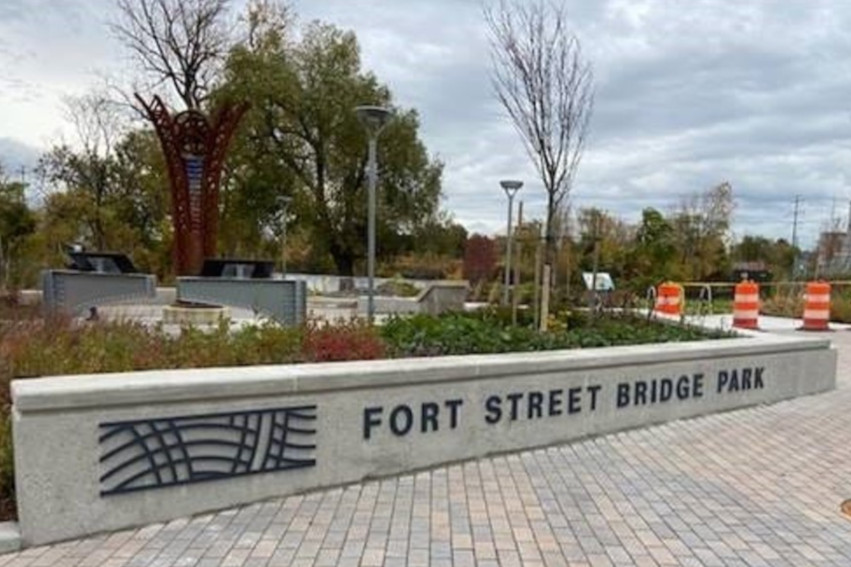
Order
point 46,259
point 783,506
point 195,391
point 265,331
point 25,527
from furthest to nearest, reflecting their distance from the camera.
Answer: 1. point 46,259
2. point 265,331
3. point 783,506
4. point 195,391
5. point 25,527

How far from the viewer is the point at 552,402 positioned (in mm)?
6246

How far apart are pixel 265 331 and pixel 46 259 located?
2639 cm

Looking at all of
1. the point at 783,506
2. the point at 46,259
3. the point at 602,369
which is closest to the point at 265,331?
the point at 602,369

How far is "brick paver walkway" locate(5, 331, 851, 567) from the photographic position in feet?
13.1

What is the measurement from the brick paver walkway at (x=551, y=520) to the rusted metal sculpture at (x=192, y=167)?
13945 mm

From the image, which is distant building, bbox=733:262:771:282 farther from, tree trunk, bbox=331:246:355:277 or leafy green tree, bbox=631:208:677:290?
tree trunk, bbox=331:246:355:277

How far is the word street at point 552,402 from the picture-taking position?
5.38 meters

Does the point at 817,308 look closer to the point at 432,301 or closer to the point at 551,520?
the point at 432,301

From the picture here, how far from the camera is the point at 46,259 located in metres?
29.2

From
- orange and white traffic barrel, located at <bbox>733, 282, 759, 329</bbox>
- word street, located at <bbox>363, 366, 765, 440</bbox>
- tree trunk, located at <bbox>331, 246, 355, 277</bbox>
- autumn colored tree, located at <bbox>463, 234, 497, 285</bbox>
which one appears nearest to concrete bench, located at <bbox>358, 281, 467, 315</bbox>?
orange and white traffic barrel, located at <bbox>733, 282, 759, 329</bbox>

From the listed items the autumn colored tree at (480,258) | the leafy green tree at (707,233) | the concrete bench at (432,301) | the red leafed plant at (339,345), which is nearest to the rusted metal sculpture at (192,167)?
the concrete bench at (432,301)

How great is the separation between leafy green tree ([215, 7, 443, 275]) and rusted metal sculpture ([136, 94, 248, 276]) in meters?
15.7

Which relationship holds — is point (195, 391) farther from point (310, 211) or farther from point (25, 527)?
point (310, 211)

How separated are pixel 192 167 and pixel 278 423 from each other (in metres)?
14.3
